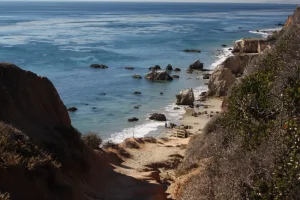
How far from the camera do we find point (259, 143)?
1221 centimetres

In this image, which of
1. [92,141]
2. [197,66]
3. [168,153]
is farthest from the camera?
[197,66]

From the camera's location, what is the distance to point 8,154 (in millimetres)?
12188

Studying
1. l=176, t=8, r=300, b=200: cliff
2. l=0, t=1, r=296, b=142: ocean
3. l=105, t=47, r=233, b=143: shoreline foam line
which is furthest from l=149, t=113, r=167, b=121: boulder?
l=176, t=8, r=300, b=200: cliff

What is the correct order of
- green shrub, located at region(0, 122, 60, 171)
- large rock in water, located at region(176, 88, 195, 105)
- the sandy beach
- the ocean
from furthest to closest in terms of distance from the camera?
large rock in water, located at region(176, 88, 195, 105)
the ocean
the sandy beach
green shrub, located at region(0, 122, 60, 171)

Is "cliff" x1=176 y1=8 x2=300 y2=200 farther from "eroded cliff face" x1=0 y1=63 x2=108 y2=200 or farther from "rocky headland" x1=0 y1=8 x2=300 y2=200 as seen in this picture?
"eroded cliff face" x1=0 y1=63 x2=108 y2=200

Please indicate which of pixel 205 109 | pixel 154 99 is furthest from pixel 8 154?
pixel 154 99

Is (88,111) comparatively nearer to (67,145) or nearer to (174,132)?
(174,132)

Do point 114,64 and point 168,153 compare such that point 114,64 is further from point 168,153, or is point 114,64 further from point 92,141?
point 168,153

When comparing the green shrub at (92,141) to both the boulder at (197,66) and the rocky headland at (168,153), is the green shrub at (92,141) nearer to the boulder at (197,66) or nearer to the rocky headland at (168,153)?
the rocky headland at (168,153)

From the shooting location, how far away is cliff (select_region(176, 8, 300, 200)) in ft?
32.2

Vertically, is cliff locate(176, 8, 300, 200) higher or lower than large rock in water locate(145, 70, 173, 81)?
higher

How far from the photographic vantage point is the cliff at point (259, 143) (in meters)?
9.83

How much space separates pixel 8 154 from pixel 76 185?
11.1 feet

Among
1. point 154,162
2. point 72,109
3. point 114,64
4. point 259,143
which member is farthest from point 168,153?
point 114,64
